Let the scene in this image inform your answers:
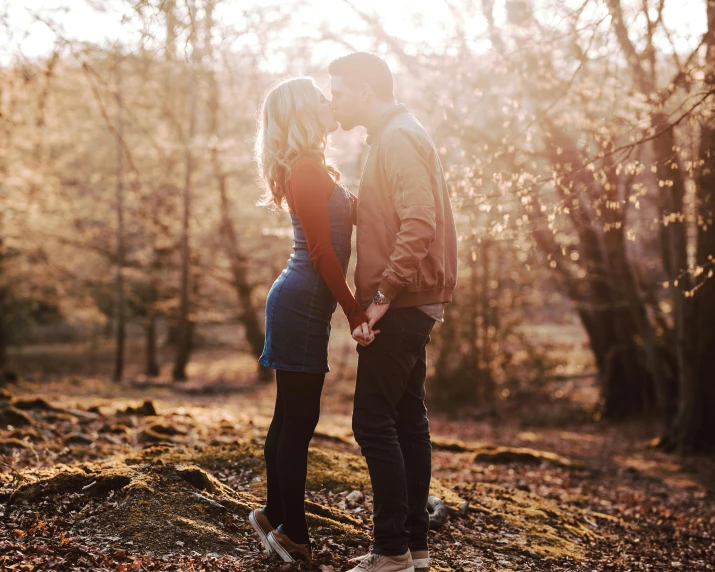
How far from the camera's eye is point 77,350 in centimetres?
2777

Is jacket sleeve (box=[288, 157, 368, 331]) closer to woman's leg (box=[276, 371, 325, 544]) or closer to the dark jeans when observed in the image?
the dark jeans

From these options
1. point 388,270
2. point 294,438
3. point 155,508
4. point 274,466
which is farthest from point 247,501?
point 388,270

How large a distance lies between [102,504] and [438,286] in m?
2.11

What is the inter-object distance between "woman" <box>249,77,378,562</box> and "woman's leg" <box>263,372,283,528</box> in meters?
0.07

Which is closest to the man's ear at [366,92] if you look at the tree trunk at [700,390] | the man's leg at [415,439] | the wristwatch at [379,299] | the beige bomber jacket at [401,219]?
the beige bomber jacket at [401,219]

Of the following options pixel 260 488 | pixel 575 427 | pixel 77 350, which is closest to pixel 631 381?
pixel 575 427

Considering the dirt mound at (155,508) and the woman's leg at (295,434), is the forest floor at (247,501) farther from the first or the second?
the woman's leg at (295,434)

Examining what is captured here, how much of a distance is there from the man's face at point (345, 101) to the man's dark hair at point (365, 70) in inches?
1.2

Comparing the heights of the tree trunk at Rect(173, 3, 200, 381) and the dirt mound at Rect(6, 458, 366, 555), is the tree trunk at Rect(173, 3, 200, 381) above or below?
above

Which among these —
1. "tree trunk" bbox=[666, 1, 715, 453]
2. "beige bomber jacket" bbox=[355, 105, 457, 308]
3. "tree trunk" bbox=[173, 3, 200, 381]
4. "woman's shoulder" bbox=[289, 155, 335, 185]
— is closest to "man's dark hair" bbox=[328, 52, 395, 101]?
"beige bomber jacket" bbox=[355, 105, 457, 308]

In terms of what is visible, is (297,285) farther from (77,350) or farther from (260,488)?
(77,350)

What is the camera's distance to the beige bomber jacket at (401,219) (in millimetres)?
3020

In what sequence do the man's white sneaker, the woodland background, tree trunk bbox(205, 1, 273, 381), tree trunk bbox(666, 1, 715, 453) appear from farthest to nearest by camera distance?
1. tree trunk bbox(205, 1, 273, 381)
2. tree trunk bbox(666, 1, 715, 453)
3. the woodland background
4. the man's white sneaker

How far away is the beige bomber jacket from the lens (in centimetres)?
302
